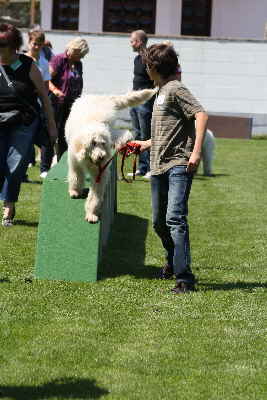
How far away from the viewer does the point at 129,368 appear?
4.95 meters

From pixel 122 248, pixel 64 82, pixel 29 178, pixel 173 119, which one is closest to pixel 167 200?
pixel 173 119

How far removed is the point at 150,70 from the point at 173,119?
42cm

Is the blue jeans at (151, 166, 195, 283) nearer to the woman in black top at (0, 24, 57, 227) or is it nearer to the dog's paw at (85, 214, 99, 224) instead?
the dog's paw at (85, 214, 99, 224)

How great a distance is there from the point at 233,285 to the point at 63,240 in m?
1.44

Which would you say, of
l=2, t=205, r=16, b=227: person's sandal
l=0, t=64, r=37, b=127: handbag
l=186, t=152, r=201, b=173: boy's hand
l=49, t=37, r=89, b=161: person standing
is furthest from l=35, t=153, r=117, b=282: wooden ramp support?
l=49, t=37, r=89, b=161: person standing

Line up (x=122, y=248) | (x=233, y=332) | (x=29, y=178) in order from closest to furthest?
(x=233, y=332)
(x=122, y=248)
(x=29, y=178)

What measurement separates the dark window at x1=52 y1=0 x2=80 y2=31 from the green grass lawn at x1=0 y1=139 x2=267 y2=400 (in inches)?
703

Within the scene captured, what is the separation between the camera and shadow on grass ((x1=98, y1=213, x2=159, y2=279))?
752 centimetres

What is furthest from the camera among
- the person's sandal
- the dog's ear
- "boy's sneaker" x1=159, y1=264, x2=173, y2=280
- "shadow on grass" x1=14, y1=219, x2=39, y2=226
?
"shadow on grass" x1=14, y1=219, x2=39, y2=226

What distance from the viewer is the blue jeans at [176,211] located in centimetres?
643

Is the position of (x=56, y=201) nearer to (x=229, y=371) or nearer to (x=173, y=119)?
(x=173, y=119)

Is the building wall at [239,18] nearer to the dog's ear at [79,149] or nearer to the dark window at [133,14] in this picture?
the dark window at [133,14]

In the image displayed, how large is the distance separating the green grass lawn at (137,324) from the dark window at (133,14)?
17.4m

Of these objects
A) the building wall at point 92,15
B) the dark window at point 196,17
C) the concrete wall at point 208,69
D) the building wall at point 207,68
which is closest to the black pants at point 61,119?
the building wall at point 207,68
